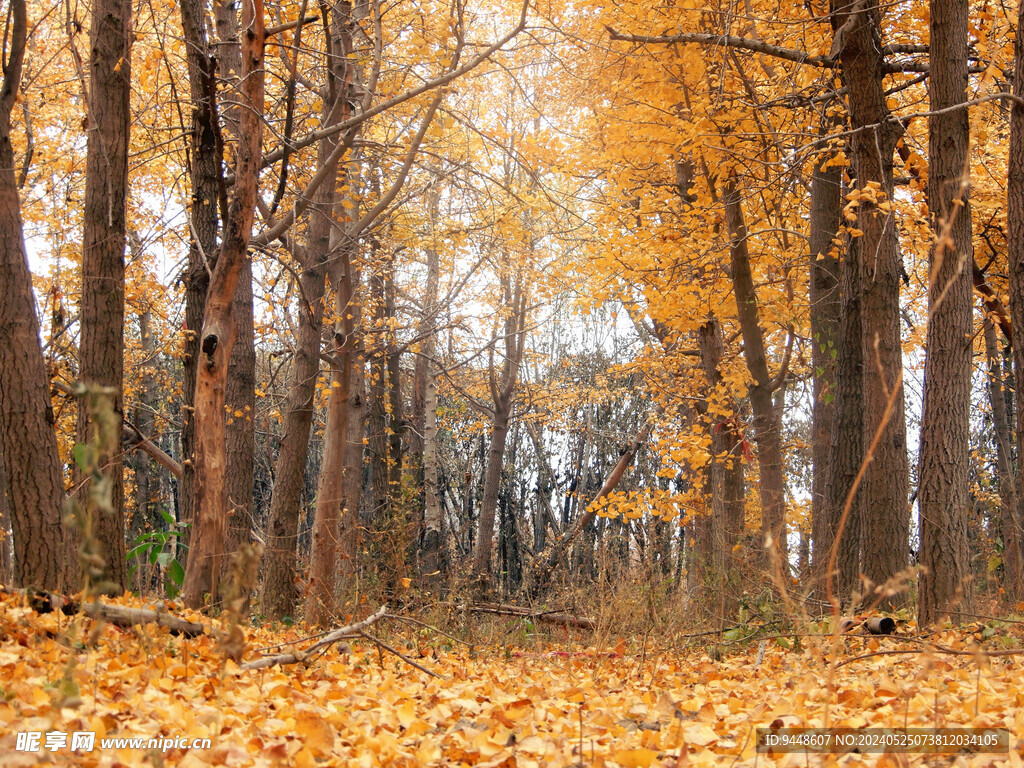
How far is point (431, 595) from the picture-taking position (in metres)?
7.18

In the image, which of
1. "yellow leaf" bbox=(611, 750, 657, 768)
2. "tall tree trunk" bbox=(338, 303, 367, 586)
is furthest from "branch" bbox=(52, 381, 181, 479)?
"yellow leaf" bbox=(611, 750, 657, 768)

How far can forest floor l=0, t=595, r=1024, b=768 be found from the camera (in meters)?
2.12

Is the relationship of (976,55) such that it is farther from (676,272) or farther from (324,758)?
(324,758)

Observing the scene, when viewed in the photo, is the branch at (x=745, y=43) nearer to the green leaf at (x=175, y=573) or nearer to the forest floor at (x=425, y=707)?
the forest floor at (x=425, y=707)

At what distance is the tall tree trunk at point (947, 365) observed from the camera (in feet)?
16.6

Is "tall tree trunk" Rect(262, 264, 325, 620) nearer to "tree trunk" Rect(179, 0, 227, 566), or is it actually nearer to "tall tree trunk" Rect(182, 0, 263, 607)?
"tree trunk" Rect(179, 0, 227, 566)

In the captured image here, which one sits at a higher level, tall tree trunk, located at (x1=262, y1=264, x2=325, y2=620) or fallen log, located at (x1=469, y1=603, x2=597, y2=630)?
tall tree trunk, located at (x1=262, y1=264, x2=325, y2=620)

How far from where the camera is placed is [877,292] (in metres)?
5.99

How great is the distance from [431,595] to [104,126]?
15.5 feet

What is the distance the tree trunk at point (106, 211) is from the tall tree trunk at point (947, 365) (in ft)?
17.5

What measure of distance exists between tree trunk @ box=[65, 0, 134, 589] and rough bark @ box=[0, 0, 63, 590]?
1.44 feet

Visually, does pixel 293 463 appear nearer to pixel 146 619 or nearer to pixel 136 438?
pixel 136 438

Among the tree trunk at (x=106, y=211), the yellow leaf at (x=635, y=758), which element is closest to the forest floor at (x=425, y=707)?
the yellow leaf at (x=635, y=758)

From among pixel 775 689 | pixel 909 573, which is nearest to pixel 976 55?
pixel 775 689
